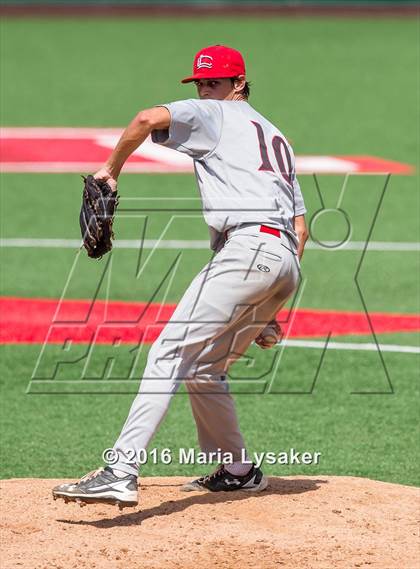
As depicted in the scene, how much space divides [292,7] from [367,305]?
28.2 metres

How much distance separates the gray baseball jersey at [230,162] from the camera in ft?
20.6

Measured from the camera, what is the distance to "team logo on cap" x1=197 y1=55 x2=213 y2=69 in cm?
648

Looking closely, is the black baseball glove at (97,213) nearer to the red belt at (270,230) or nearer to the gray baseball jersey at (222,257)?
the gray baseball jersey at (222,257)

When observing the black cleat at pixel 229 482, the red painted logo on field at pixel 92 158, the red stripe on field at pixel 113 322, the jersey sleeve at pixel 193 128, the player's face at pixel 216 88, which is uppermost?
the player's face at pixel 216 88

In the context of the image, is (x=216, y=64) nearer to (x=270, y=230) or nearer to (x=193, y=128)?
(x=193, y=128)

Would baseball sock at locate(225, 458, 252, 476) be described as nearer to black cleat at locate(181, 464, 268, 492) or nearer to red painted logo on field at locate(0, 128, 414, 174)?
black cleat at locate(181, 464, 268, 492)

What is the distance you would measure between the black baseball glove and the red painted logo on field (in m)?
11.5

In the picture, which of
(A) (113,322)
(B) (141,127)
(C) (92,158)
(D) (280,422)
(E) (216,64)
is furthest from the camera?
(C) (92,158)

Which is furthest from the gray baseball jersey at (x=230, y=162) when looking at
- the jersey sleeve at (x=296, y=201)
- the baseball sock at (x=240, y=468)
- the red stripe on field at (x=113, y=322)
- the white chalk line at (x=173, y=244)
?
the white chalk line at (x=173, y=244)

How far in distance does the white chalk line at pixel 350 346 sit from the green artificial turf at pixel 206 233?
118 millimetres

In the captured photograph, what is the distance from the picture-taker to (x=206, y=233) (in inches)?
591

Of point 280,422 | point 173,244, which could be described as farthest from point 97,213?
point 173,244

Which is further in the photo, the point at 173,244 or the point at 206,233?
the point at 206,233

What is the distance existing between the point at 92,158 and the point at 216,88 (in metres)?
12.5
